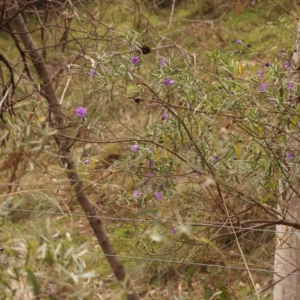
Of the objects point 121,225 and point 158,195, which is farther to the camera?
point 121,225

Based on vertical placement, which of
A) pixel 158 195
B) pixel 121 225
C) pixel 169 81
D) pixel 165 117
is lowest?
pixel 121 225

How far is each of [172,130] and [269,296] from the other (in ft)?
6.83

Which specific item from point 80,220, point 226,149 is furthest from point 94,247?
point 226,149

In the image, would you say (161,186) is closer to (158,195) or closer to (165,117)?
(158,195)

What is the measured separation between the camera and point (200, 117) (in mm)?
2172

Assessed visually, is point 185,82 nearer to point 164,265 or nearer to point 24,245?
point 24,245

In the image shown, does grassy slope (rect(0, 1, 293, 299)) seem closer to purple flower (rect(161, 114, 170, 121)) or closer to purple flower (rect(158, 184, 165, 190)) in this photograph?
purple flower (rect(158, 184, 165, 190))

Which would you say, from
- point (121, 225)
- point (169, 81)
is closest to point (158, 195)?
point (169, 81)

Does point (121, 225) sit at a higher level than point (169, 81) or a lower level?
lower

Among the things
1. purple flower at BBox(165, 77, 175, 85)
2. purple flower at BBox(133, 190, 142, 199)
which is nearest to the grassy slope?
purple flower at BBox(133, 190, 142, 199)

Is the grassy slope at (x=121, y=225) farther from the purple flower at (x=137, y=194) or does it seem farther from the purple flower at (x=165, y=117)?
the purple flower at (x=165, y=117)

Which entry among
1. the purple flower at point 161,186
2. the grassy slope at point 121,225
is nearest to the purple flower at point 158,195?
the purple flower at point 161,186

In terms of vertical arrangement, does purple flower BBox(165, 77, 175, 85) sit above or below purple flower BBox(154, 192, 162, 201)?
above

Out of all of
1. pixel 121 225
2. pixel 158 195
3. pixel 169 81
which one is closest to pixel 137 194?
pixel 158 195
